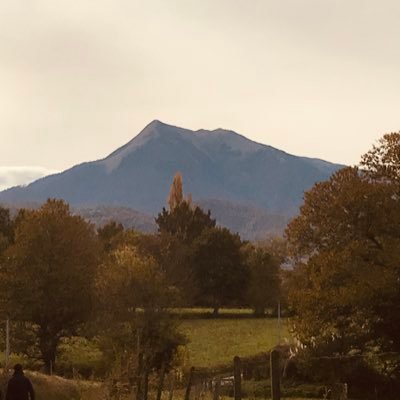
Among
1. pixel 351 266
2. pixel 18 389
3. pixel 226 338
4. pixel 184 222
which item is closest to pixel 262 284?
pixel 184 222

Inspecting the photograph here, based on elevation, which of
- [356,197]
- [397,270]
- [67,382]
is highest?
[356,197]

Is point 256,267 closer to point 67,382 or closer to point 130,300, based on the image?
point 130,300

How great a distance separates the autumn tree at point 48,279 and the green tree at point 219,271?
38.9 metres

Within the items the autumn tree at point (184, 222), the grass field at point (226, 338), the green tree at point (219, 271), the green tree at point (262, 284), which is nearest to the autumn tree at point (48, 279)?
the grass field at point (226, 338)

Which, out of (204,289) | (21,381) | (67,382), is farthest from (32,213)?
(204,289)

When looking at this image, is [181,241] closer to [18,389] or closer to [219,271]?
[219,271]

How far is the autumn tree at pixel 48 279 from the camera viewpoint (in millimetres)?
48594

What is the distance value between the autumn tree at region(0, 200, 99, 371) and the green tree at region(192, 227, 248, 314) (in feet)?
128

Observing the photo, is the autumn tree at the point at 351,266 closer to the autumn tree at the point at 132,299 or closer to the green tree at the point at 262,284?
the autumn tree at the point at 132,299

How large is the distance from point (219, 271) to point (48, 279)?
41984mm

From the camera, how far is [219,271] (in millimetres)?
89062

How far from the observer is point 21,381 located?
1812 cm

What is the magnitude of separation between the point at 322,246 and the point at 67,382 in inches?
539

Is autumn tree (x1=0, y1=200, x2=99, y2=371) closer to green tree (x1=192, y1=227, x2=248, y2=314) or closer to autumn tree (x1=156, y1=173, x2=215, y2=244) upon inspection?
green tree (x1=192, y1=227, x2=248, y2=314)
